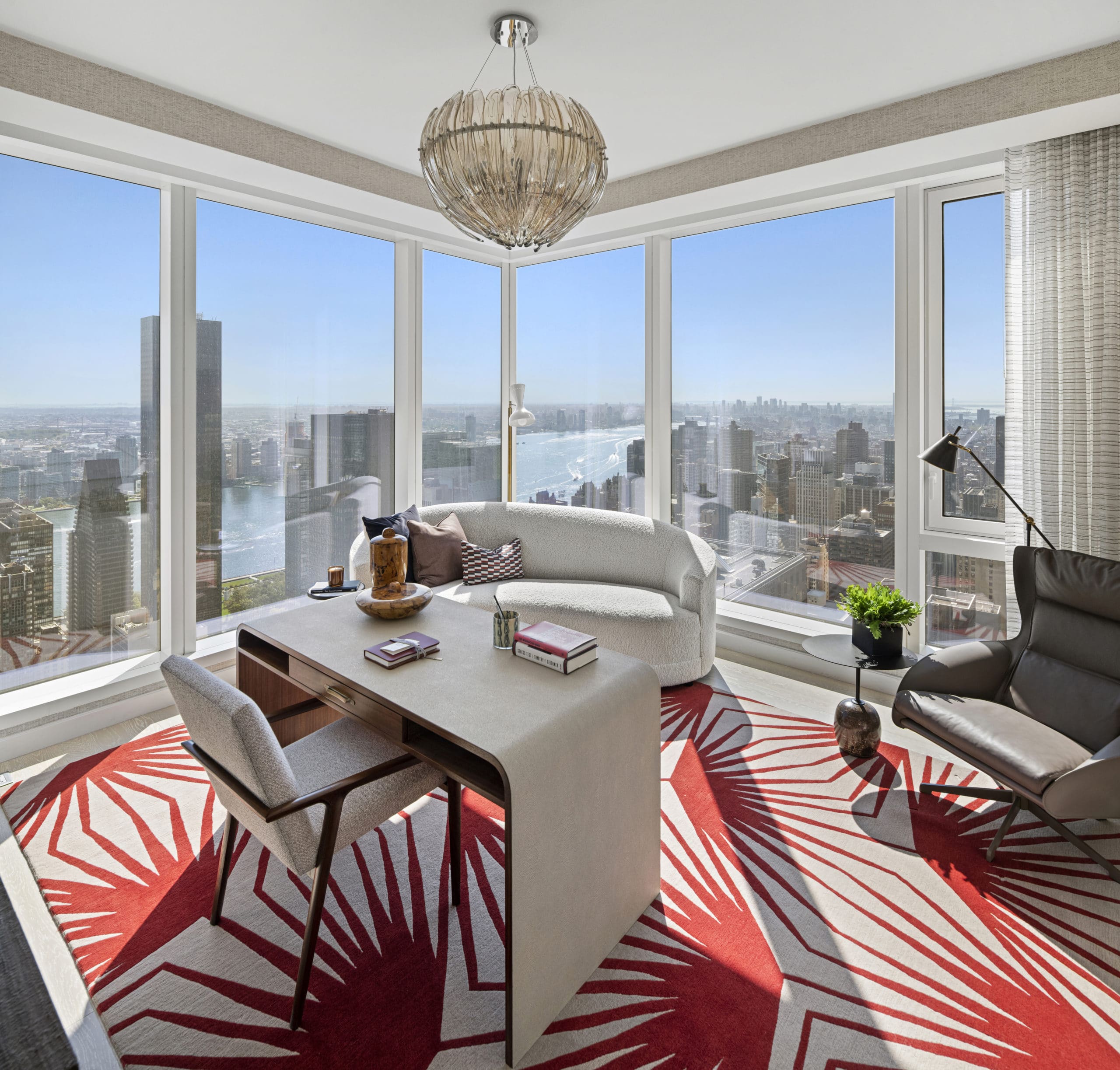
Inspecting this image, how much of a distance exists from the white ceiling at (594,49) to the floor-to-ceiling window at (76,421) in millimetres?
817

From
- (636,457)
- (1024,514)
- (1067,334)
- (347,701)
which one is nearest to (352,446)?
(636,457)

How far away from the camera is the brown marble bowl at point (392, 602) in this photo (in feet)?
8.20

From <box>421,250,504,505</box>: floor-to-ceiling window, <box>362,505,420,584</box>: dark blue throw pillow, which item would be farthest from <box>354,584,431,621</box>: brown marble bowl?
<box>421,250,504,505</box>: floor-to-ceiling window

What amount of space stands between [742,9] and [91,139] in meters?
2.79

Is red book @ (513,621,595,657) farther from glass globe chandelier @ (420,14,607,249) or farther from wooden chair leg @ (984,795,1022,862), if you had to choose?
wooden chair leg @ (984,795,1022,862)

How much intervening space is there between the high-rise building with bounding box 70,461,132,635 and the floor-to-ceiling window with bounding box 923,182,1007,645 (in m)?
A: 4.20

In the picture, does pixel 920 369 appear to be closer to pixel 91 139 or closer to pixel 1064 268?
pixel 1064 268

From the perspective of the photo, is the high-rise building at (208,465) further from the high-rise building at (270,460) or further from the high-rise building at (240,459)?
the high-rise building at (270,460)

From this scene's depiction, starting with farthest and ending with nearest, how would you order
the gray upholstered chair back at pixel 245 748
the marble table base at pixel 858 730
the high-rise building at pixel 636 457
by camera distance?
the high-rise building at pixel 636 457
the marble table base at pixel 858 730
the gray upholstered chair back at pixel 245 748

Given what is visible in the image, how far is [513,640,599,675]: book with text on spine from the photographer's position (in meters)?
2.01

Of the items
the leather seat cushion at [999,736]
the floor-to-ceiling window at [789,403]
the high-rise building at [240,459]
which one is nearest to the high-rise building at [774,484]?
the floor-to-ceiling window at [789,403]

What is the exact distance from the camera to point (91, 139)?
3010 mm

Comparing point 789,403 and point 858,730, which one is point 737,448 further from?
point 858,730

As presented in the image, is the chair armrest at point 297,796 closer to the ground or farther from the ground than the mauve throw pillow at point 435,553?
closer to the ground
